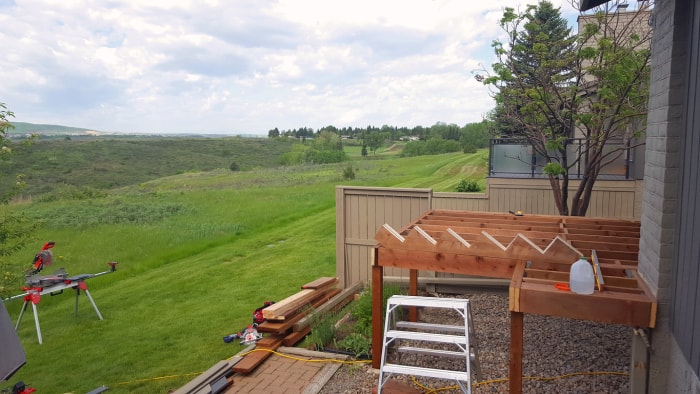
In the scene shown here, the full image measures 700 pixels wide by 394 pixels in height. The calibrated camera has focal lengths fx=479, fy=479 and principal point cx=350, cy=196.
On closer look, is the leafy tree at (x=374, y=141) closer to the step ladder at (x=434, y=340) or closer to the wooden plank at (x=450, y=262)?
the wooden plank at (x=450, y=262)

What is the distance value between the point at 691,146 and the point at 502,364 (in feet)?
10.5

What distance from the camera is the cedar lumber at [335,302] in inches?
270

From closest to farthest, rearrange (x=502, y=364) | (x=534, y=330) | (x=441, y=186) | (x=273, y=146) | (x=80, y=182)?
(x=502, y=364), (x=534, y=330), (x=441, y=186), (x=80, y=182), (x=273, y=146)

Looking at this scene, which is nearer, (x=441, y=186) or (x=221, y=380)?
(x=221, y=380)

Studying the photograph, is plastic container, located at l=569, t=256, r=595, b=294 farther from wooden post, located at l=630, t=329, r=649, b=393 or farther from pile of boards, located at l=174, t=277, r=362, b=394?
pile of boards, located at l=174, t=277, r=362, b=394

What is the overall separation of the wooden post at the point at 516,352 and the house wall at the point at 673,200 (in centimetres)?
81

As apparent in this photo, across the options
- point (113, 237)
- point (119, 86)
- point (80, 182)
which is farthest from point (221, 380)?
point (80, 182)

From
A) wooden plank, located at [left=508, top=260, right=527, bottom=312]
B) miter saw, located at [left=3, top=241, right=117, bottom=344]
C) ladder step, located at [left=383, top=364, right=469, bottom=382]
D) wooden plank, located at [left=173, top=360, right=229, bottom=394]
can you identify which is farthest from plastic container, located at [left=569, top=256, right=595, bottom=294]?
miter saw, located at [left=3, top=241, right=117, bottom=344]

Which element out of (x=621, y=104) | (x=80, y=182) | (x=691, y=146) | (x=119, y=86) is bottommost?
(x=80, y=182)

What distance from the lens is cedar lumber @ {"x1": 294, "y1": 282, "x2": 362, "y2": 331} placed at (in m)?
6.86

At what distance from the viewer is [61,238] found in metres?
15.2

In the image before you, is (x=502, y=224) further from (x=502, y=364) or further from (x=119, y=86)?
(x=119, y=86)

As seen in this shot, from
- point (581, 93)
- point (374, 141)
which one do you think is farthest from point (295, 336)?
point (374, 141)

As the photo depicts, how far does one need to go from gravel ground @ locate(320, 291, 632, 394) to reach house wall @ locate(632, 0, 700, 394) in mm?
1370
